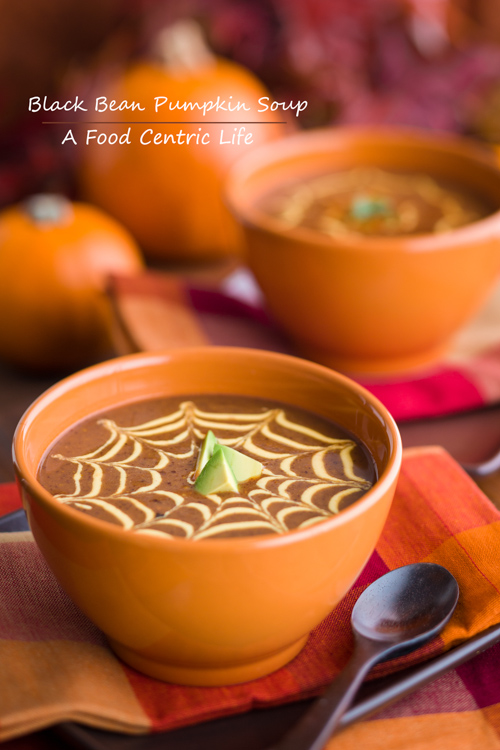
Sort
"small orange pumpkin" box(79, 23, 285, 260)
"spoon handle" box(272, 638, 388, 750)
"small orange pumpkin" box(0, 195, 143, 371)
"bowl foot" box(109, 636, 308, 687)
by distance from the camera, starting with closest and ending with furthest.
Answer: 1. "spoon handle" box(272, 638, 388, 750)
2. "bowl foot" box(109, 636, 308, 687)
3. "small orange pumpkin" box(0, 195, 143, 371)
4. "small orange pumpkin" box(79, 23, 285, 260)

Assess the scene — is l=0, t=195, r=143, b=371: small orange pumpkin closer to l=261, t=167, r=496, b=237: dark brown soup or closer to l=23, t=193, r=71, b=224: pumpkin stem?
l=23, t=193, r=71, b=224: pumpkin stem

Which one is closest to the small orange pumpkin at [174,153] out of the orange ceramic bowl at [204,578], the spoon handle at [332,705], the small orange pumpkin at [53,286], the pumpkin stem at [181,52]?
the pumpkin stem at [181,52]

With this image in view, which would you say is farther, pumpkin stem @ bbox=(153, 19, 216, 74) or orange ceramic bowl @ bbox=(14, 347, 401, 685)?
pumpkin stem @ bbox=(153, 19, 216, 74)

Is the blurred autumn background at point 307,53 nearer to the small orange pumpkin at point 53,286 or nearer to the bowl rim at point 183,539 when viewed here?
the small orange pumpkin at point 53,286

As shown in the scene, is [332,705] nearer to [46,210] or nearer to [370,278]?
[370,278]

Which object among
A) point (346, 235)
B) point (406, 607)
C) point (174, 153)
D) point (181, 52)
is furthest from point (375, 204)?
point (406, 607)

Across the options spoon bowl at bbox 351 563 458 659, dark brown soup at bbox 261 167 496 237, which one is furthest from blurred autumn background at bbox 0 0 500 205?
spoon bowl at bbox 351 563 458 659
